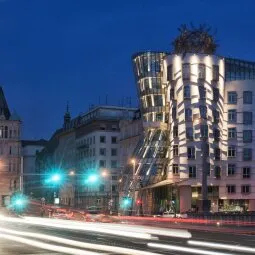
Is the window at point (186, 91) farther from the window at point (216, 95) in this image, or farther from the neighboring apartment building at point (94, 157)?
the neighboring apartment building at point (94, 157)

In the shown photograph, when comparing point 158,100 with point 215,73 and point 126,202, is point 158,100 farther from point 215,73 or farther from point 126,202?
point 126,202

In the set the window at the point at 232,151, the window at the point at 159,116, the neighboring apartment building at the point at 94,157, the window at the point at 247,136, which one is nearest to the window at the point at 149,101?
the window at the point at 159,116

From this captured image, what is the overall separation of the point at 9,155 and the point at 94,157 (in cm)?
3551

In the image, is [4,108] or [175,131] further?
[4,108]

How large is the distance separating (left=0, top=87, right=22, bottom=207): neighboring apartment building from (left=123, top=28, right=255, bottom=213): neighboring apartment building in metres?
67.0

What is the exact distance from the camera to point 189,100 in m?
101

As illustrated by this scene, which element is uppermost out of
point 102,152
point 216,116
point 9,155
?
point 216,116

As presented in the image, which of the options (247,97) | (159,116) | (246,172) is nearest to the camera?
(246,172)

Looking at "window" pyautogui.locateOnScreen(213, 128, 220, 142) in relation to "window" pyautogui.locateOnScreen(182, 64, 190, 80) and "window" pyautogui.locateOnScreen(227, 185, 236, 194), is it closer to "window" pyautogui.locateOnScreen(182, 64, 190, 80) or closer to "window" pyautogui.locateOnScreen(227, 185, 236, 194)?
"window" pyautogui.locateOnScreen(227, 185, 236, 194)

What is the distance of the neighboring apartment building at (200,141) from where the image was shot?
10000 cm

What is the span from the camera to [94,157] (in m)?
139

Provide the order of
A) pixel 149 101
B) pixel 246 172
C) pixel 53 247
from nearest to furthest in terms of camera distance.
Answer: pixel 53 247
pixel 246 172
pixel 149 101

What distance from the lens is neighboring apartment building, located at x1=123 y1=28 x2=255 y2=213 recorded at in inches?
3937

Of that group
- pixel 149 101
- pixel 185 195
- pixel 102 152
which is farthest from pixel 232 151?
pixel 102 152
